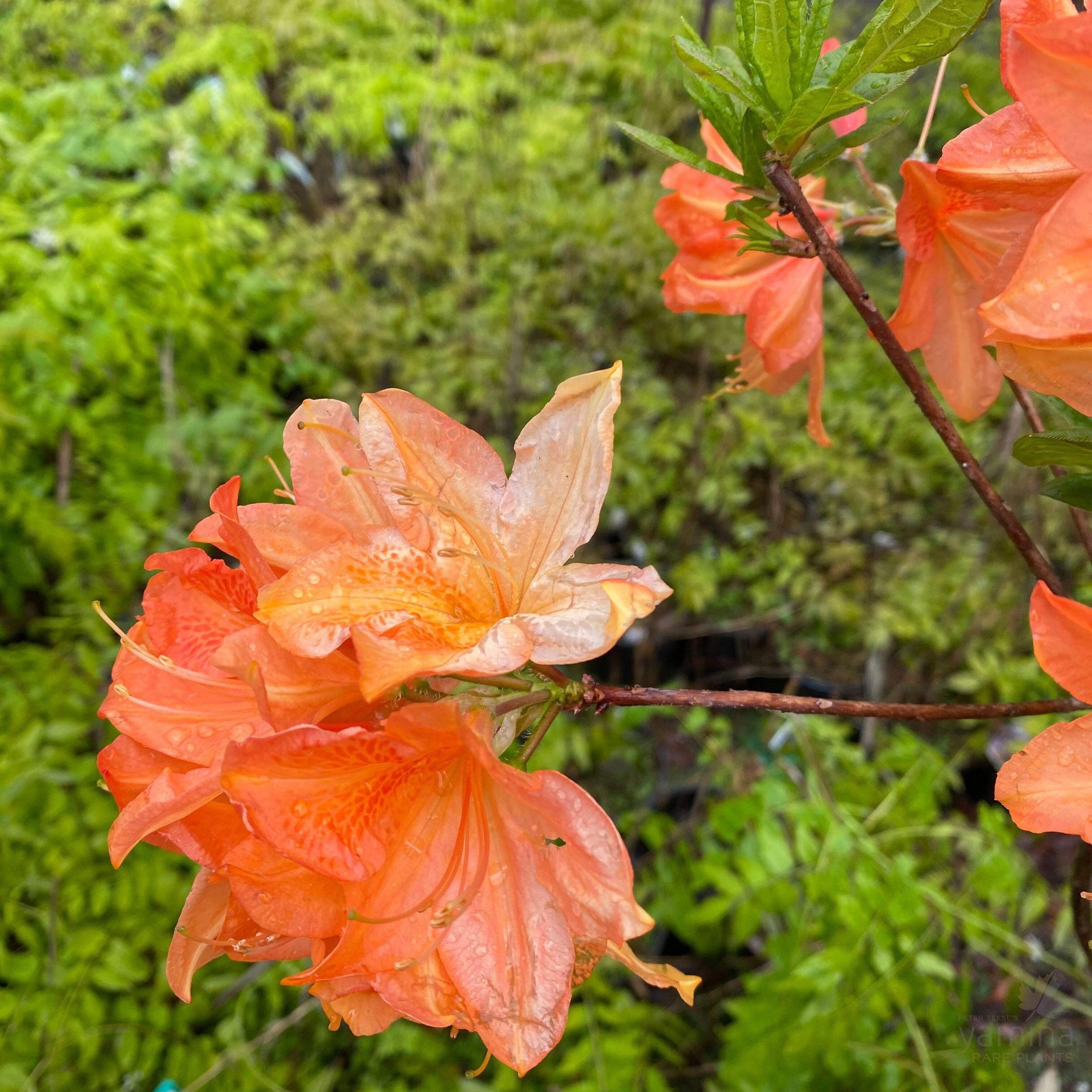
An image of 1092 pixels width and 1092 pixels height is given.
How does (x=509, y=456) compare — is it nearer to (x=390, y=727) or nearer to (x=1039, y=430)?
(x=1039, y=430)

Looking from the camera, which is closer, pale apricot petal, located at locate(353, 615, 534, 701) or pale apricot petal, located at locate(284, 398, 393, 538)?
pale apricot petal, located at locate(353, 615, 534, 701)

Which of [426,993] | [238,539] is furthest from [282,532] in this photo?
[426,993]

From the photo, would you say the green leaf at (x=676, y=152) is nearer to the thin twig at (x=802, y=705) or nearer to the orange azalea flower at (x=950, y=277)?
the orange azalea flower at (x=950, y=277)

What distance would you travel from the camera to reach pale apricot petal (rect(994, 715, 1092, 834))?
0.32 m

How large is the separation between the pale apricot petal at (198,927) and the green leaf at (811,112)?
470mm

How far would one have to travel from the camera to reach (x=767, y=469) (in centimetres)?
247

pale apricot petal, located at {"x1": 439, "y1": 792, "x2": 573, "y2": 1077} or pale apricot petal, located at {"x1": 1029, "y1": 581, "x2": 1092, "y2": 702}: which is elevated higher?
pale apricot petal, located at {"x1": 1029, "y1": 581, "x2": 1092, "y2": 702}

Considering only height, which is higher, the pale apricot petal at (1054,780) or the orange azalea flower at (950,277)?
the orange azalea flower at (950,277)

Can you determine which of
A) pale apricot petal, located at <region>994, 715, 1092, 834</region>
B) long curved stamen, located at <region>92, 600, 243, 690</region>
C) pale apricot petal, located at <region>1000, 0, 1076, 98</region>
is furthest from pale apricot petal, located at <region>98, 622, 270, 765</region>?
A: pale apricot petal, located at <region>1000, 0, 1076, 98</region>

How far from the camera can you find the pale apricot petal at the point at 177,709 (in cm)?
39

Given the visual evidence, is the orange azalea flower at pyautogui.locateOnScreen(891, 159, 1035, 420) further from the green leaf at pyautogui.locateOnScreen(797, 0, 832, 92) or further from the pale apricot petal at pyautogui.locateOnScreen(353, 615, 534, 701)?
the pale apricot petal at pyautogui.locateOnScreen(353, 615, 534, 701)

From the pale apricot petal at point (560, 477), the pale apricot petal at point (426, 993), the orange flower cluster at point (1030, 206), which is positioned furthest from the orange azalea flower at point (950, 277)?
the pale apricot petal at point (426, 993)

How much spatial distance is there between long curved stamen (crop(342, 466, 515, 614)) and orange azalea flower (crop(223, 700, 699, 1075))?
0.08 meters

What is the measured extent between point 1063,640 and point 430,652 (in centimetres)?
27
